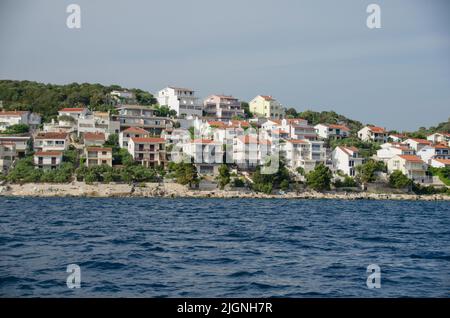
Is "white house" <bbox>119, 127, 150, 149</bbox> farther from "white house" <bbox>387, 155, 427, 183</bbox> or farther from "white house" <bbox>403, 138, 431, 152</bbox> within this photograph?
"white house" <bbox>403, 138, 431, 152</bbox>

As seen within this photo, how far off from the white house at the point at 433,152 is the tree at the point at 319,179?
59.6 ft

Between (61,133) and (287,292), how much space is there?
46418 millimetres

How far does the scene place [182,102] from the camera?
7081cm

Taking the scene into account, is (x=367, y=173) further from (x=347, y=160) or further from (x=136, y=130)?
(x=136, y=130)

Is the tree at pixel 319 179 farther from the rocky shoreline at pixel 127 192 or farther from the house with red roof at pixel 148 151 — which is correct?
the house with red roof at pixel 148 151

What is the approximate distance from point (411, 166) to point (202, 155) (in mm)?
21302

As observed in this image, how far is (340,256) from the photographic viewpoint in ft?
46.8

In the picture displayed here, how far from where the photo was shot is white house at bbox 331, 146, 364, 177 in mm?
55312

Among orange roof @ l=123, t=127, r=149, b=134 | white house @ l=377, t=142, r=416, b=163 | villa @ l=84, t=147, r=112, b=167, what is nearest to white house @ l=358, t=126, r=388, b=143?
white house @ l=377, t=142, r=416, b=163

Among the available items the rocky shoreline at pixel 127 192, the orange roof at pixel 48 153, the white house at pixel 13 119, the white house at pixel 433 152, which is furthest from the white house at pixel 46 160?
the white house at pixel 433 152

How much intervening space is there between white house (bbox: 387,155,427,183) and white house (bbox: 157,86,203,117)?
26343 mm

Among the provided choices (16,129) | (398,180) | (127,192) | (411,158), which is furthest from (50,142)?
(411,158)
